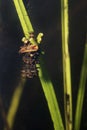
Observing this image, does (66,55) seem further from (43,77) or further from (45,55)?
(45,55)

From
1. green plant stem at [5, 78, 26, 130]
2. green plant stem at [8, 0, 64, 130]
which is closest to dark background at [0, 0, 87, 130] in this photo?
green plant stem at [5, 78, 26, 130]

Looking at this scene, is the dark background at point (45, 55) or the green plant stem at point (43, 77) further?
the dark background at point (45, 55)

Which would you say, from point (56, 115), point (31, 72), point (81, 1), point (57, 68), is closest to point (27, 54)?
point (31, 72)

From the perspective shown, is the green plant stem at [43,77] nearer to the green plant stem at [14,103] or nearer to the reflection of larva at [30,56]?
the reflection of larva at [30,56]

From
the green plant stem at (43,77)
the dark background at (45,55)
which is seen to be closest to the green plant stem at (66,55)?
the green plant stem at (43,77)

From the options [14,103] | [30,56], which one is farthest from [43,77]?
[14,103]

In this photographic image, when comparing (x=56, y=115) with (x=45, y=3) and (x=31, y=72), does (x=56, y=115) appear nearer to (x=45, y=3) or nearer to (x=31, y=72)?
(x=31, y=72)
